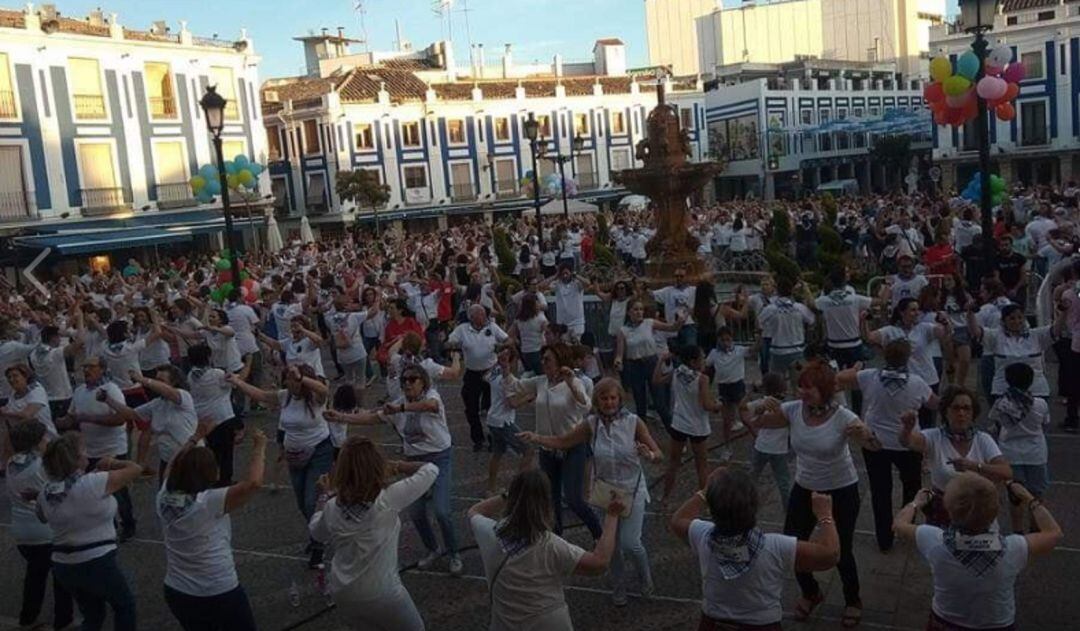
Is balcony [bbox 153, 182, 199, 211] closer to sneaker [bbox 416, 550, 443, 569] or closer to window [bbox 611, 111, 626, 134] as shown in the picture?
window [bbox 611, 111, 626, 134]

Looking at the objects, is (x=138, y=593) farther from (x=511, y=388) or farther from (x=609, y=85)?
(x=609, y=85)

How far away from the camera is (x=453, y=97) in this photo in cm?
5156

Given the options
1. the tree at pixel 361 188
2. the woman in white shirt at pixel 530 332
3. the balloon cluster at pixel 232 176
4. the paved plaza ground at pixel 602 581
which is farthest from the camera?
the tree at pixel 361 188

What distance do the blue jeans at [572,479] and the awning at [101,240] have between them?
91.8 feet

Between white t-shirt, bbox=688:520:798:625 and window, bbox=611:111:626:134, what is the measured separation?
178 feet

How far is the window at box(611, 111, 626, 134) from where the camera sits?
5703cm

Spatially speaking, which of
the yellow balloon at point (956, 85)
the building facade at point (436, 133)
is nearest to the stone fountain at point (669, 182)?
the yellow balloon at point (956, 85)

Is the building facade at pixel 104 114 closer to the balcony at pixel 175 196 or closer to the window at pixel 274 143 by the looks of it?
the balcony at pixel 175 196

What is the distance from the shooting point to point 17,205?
32.9 meters

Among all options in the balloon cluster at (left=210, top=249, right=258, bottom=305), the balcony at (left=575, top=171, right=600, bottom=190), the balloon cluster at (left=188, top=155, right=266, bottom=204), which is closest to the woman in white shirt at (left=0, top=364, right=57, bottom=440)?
the balloon cluster at (left=210, top=249, right=258, bottom=305)

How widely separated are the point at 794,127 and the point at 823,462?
176 feet

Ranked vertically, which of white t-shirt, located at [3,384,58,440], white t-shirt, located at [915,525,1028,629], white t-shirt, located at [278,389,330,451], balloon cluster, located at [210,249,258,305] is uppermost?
balloon cluster, located at [210,249,258,305]

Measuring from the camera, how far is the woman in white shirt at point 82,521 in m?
5.27

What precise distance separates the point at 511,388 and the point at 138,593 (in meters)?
3.13
